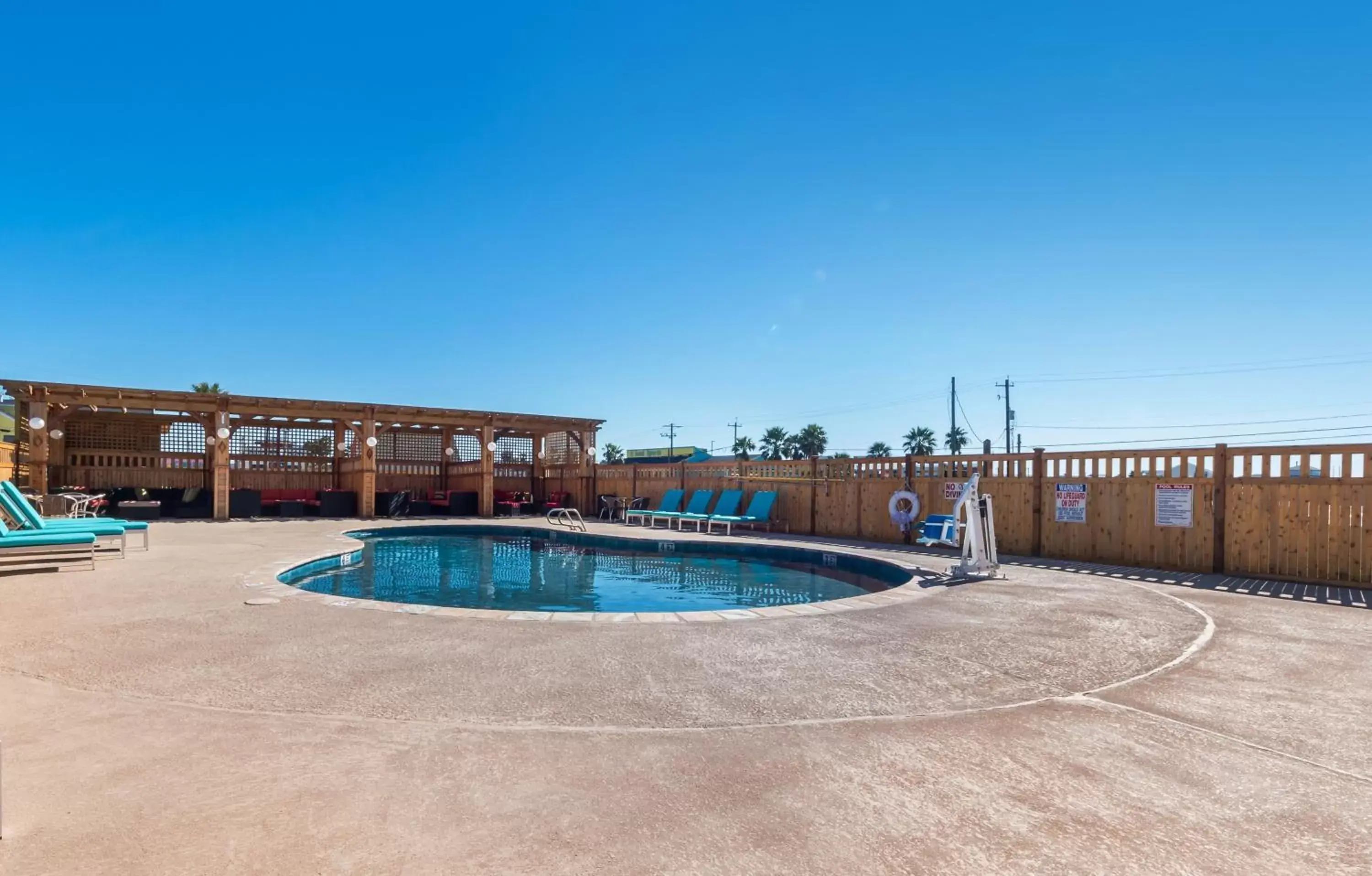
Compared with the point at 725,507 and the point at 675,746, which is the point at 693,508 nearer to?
the point at 725,507

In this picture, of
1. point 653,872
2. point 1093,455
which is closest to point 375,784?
point 653,872

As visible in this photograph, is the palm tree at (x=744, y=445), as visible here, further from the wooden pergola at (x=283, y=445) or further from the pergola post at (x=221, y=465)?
the pergola post at (x=221, y=465)

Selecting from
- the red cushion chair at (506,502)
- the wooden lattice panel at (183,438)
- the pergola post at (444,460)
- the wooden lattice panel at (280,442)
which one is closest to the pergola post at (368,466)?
the wooden lattice panel at (280,442)

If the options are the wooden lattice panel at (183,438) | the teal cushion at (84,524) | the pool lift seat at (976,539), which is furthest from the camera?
the wooden lattice panel at (183,438)

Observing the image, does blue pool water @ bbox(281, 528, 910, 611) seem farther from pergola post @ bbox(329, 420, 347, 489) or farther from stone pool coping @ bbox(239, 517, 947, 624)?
pergola post @ bbox(329, 420, 347, 489)

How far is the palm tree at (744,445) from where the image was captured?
2589 inches

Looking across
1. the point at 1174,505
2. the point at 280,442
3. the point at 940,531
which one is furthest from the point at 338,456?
the point at 1174,505

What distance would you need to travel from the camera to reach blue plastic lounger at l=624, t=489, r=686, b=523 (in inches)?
648

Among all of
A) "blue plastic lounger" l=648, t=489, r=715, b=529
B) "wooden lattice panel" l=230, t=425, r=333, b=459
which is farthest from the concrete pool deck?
"wooden lattice panel" l=230, t=425, r=333, b=459

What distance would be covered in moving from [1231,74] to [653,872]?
36.9 feet

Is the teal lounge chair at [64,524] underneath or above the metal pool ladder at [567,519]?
above

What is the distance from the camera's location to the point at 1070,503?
32.7ft

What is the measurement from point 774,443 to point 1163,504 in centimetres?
5612

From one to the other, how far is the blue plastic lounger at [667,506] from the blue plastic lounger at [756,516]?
1958 mm
